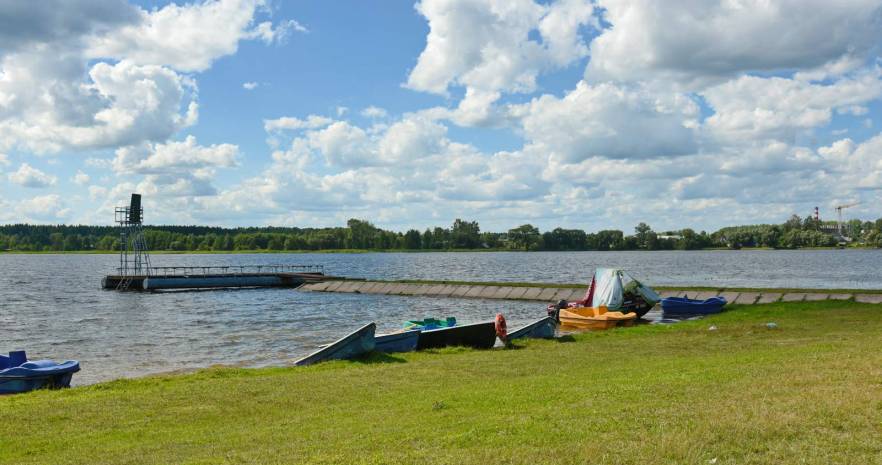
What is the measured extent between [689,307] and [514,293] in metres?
20.4

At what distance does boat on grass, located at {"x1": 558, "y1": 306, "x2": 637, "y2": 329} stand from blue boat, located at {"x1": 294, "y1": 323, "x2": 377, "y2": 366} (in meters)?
16.5

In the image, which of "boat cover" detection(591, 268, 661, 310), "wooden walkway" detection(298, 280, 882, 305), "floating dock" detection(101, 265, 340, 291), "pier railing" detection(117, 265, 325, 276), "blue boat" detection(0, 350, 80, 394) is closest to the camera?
"blue boat" detection(0, 350, 80, 394)

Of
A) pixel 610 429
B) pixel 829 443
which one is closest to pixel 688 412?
pixel 610 429

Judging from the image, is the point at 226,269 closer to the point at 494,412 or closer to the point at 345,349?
the point at 345,349

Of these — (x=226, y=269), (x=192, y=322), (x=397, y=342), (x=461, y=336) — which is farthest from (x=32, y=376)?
(x=226, y=269)

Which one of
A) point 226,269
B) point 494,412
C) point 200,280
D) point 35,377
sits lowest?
point 200,280

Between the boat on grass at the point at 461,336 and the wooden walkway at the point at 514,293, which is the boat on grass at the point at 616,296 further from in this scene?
the boat on grass at the point at 461,336

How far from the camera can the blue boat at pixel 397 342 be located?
24625 millimetres

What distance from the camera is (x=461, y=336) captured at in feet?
88.7

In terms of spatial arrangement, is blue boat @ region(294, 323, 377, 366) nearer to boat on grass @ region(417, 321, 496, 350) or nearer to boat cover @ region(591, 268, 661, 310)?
boat on grass @ region(417, 321, 496, 350)

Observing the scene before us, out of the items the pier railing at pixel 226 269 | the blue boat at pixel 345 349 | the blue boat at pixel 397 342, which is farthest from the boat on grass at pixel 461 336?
the pier railing at pixel 226 269

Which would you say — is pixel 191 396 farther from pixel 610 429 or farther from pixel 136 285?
pixel 136 285

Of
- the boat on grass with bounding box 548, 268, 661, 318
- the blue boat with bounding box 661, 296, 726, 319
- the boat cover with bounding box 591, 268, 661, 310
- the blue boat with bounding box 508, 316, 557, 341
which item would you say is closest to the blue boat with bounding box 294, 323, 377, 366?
the blue boat with bounding box 508, 316, 557, 341

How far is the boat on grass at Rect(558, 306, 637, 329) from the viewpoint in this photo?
36.3m
